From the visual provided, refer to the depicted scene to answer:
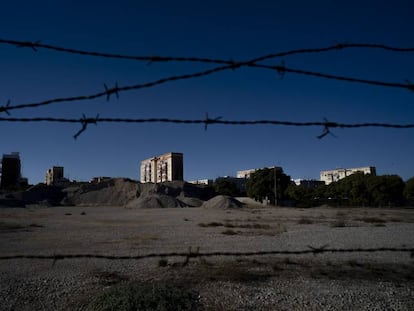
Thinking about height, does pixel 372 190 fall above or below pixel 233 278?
above

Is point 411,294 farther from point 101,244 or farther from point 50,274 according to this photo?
point 101,244

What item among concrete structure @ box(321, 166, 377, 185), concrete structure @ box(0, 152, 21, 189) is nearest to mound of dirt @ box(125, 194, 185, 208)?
concrete structure @ box(0, 152, 21, 189)

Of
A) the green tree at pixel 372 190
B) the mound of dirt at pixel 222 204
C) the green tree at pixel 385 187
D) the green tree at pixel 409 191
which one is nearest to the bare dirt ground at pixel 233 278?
the mound of dirt at pixel 222 204

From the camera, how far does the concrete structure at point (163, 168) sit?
113312mm

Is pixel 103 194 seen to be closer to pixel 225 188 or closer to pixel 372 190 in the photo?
pixel 225 188

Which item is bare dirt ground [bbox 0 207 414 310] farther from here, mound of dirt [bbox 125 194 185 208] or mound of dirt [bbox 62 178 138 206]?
mound of dirt [bbox 62 178 138 206]

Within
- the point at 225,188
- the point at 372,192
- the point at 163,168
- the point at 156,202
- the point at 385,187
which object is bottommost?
the point at 156,202

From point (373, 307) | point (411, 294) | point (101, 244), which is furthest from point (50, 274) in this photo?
point (411, 294)

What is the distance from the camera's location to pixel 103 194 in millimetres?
75250

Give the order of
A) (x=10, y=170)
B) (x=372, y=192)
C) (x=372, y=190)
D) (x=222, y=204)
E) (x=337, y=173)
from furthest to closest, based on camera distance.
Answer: (x=337, y=173) < (x=10, y=170) < (x=372, y=192) < (x=372, y=190) < (x=222, y=204)

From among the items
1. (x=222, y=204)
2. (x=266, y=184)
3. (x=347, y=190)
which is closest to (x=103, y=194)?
(x=222, y=204)

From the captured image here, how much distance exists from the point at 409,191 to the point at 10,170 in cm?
8673

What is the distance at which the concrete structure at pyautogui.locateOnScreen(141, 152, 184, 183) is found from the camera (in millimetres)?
113312

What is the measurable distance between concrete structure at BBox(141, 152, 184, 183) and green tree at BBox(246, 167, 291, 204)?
135 feet
